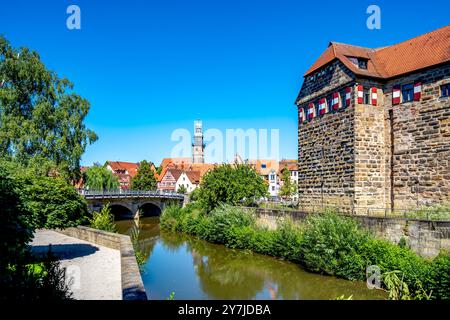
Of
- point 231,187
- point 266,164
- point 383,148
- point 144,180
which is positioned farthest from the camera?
point 266,164

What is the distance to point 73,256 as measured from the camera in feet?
42.8

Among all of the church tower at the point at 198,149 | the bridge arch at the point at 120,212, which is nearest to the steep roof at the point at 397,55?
the bridge arch at the point at 120,212

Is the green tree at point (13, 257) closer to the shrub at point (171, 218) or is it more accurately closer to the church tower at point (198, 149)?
the shrub at point (171, 218)

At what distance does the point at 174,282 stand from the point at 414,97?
41.0ft

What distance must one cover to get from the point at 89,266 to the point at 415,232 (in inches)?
426

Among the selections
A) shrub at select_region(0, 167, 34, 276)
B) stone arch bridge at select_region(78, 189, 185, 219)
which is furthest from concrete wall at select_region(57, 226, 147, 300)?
stone arch bridge at select_region(78, 189, 185, 219)

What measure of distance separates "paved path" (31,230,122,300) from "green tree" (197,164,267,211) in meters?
10.4

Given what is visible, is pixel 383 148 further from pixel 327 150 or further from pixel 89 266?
pixel 89 266

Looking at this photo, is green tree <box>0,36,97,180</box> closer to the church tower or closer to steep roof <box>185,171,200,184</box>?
steep roof <box>185,171,200,184</box>

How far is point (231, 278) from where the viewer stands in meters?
15.5

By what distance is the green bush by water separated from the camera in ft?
35.2

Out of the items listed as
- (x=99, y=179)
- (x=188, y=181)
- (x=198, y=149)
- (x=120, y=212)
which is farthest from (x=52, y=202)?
(x=198, y=149)
